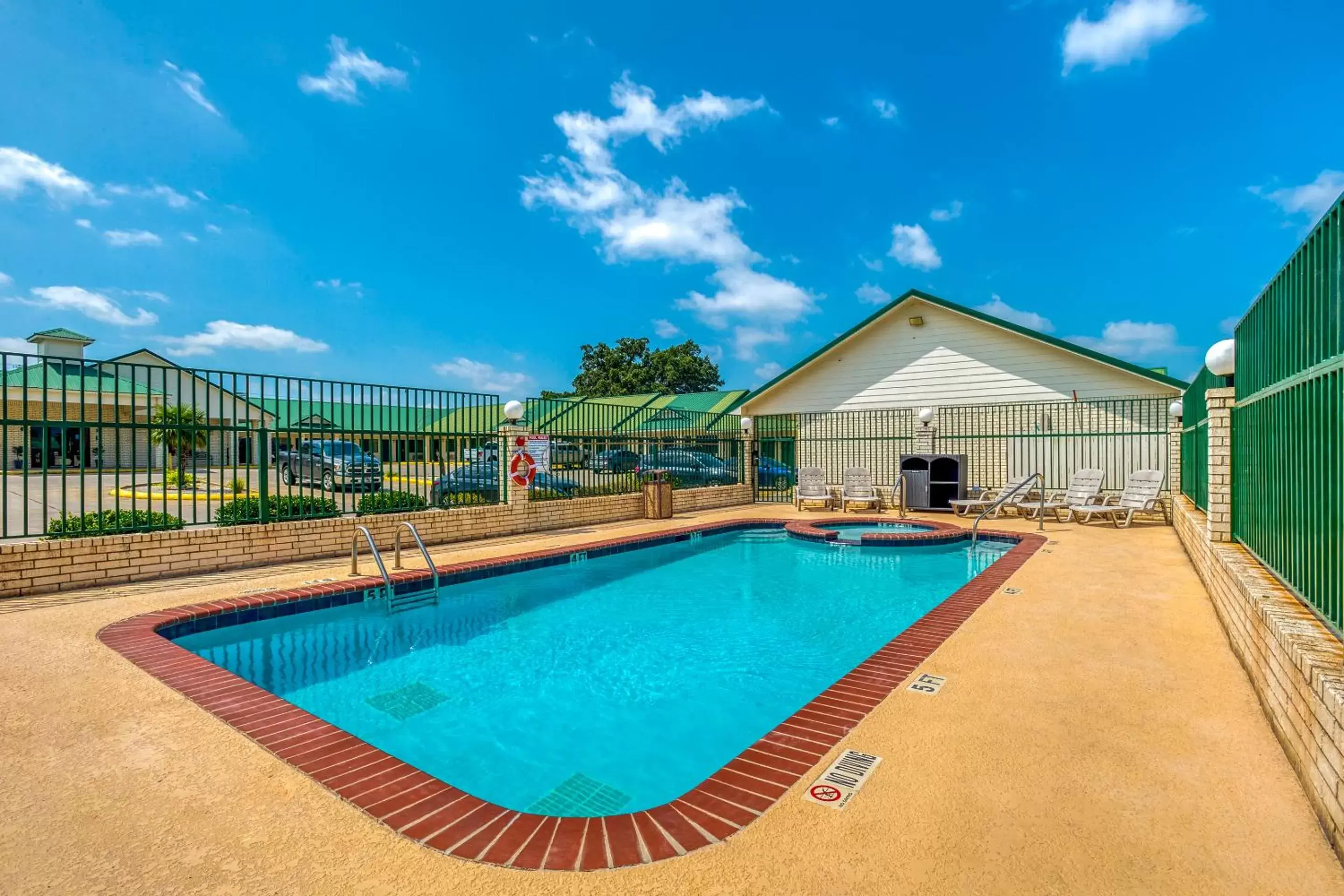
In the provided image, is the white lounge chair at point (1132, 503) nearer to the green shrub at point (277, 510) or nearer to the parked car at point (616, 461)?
the parked car at point (616, 461)

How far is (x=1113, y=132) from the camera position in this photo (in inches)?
588

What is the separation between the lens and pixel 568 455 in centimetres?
1321

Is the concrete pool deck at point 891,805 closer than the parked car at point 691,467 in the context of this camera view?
Yes

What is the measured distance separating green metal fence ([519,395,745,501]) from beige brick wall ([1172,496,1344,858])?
9.91m

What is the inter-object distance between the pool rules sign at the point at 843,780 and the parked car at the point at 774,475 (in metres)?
15.7

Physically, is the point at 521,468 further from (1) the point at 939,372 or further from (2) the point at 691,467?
(1) the point at 939,372

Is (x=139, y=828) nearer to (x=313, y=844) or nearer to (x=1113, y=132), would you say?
(x=313, y=844)

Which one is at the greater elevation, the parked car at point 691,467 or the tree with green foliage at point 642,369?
the tree with green foliage at point 642,369

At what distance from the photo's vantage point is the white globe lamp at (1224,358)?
222 inches

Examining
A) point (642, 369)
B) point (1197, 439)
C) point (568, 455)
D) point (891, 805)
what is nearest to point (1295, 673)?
point (891, 805)

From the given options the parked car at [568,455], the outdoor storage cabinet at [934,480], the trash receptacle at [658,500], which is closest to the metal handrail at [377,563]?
the parked car at [568,455]

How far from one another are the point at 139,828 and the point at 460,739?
1.85m

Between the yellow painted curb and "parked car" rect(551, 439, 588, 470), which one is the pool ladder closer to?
the yellow painted curb

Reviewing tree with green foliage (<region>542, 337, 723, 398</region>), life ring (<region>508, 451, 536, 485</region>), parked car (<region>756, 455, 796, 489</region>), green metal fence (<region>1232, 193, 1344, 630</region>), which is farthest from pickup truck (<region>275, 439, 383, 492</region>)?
tree with green foliage (<region>542, 337, 723, 398</region>)
